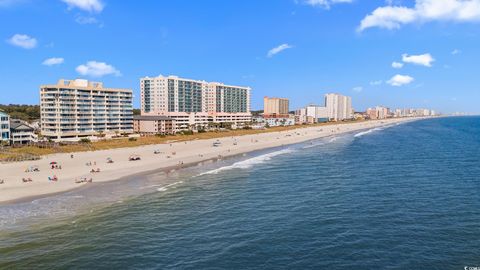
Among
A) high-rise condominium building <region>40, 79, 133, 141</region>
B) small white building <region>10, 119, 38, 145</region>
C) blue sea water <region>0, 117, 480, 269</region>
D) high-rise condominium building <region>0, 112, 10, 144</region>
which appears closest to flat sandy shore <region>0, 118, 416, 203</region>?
blue sea water <region>0, 117, 480, 269</region>

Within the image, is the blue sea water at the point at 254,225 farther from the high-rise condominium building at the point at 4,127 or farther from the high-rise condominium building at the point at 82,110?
the high-rise condominium building at the point at 82,110

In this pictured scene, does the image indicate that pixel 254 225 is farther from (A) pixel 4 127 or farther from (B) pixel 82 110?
(B) pixel 82 110

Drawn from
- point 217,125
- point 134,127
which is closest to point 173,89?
point 217,125

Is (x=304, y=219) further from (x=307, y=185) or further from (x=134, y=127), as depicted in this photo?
(x=134, y=127)

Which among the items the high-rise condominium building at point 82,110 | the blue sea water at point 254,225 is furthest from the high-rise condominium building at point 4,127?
the blue sea water at point 254,225

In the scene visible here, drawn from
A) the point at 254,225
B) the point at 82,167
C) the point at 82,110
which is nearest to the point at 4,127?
the point at 82,110
